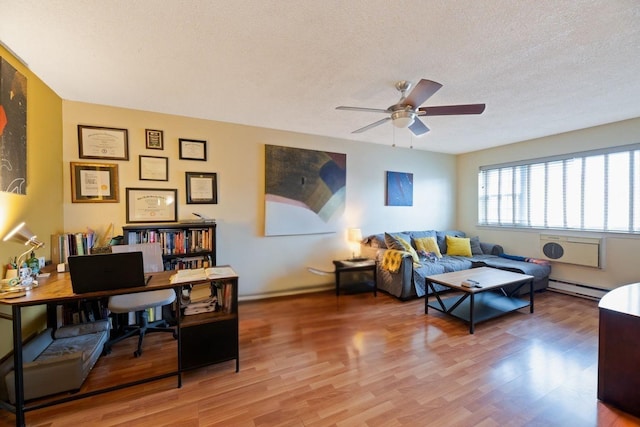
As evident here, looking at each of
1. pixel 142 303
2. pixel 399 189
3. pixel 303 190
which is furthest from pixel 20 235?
pixel 399 189

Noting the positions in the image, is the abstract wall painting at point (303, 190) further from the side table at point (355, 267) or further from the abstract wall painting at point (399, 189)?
the abstract wall painting at point (399, 189)

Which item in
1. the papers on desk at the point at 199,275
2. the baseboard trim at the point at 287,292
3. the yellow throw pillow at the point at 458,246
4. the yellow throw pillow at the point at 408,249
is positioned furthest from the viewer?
the yellow throw pillow at the point at 458,246

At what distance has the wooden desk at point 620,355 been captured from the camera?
1.67 meters

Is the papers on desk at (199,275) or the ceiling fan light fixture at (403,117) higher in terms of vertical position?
the ceiling fan light fixture at (403,117)

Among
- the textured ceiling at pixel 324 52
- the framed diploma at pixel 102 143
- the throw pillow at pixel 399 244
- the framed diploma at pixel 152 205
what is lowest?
the throw pillow at pixel 399 244

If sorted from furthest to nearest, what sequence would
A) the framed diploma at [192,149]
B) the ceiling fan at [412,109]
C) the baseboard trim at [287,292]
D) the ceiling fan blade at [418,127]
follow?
the baseboard trim at [287,292] → the framed diploma at [192,149] → the ceiling fan blade at [418,127] → the ceiling fan at [412,109]

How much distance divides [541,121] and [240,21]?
388 cm

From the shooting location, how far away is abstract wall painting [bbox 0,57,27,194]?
1891 mm

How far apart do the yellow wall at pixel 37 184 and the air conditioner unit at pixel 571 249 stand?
633 cm

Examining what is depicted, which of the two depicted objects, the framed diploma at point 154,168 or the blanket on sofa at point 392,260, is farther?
the blanket on sofa at point 392,260

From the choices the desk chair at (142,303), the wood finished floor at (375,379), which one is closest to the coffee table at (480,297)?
the wood finished floor at (375,379)

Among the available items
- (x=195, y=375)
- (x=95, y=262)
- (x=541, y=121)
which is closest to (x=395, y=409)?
(x=195, y=375)

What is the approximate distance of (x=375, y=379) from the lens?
2012mm

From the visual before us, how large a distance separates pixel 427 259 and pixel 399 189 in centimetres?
137
